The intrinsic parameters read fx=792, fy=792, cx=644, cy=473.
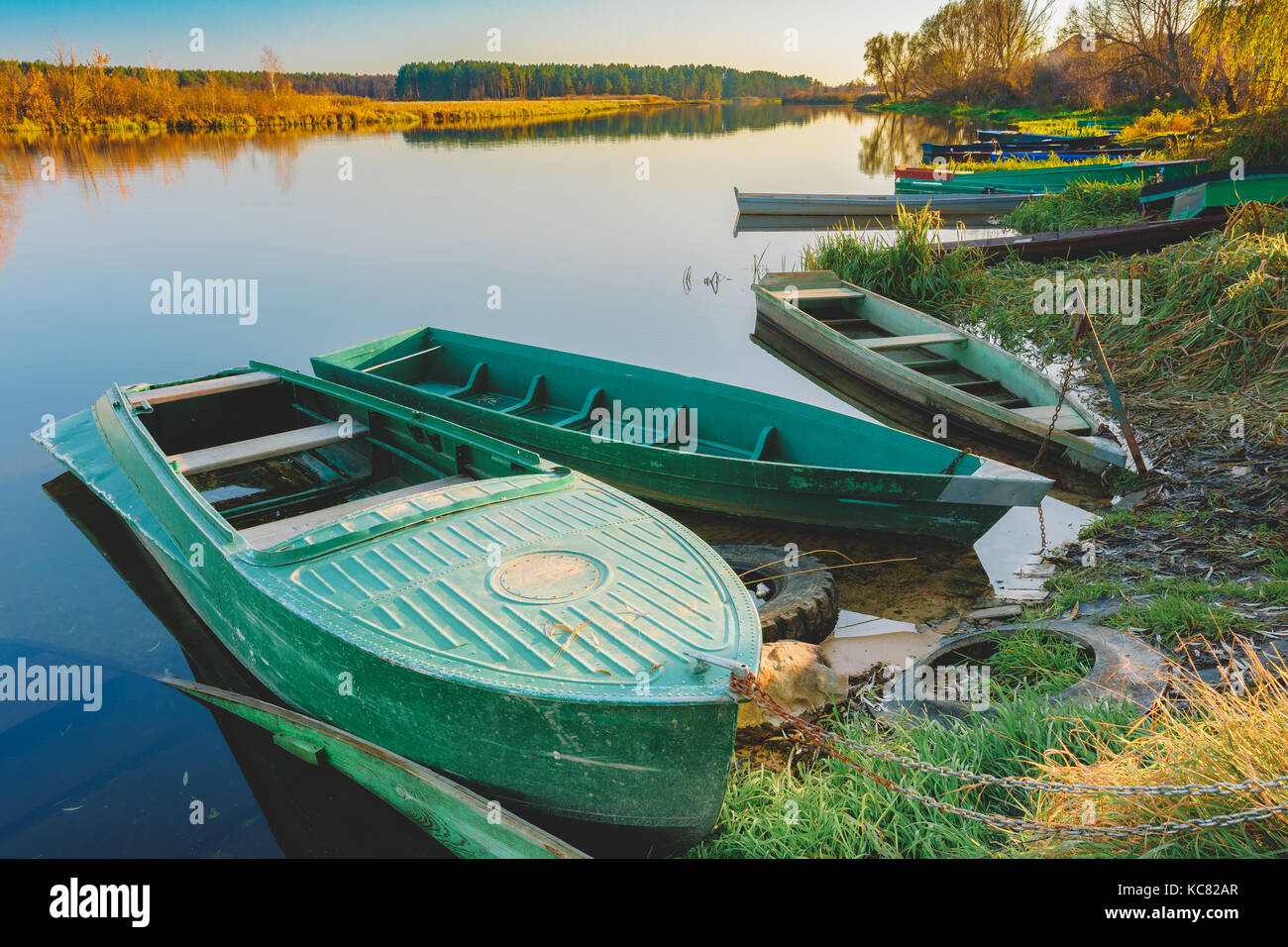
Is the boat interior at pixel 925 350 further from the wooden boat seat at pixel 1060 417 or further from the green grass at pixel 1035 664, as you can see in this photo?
the green grass at pixel 1035 664

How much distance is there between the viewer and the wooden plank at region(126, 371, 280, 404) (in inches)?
306

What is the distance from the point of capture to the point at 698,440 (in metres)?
8.24

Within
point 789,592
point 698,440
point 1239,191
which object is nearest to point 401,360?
point 698,440

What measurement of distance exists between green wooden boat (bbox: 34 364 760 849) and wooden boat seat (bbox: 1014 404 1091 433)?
5452 millimetres

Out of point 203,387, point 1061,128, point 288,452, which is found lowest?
point 288,452

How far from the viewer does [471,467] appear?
6.37 meters

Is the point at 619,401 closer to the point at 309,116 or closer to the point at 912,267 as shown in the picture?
the point at 912,267

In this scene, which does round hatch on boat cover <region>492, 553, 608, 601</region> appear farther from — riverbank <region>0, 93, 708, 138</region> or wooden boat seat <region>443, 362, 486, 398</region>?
riverbank <region>0, 93, 708, 138</region>

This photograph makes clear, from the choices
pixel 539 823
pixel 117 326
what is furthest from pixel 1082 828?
pixel 117 326

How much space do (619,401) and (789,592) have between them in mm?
3336

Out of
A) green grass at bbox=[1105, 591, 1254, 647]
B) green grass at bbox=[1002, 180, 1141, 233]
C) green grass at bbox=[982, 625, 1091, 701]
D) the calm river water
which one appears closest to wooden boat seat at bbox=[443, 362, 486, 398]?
the calm river water

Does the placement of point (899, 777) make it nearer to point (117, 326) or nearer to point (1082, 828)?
point (1082, 828)

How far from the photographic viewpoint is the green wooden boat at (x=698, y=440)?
21.1ft
